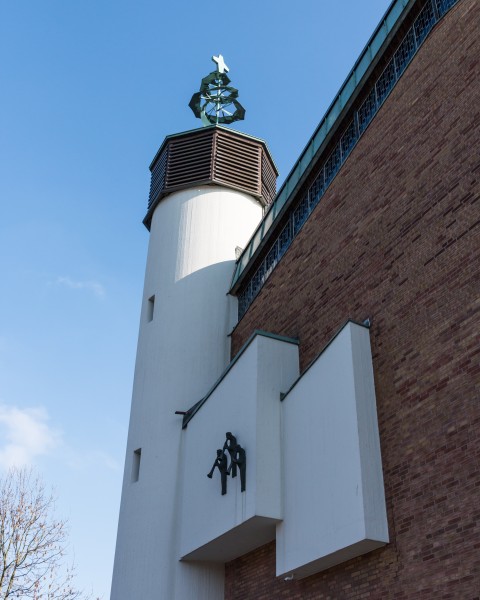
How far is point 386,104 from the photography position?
13.1m

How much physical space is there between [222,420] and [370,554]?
457 cm

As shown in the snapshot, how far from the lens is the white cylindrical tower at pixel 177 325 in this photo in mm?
14617

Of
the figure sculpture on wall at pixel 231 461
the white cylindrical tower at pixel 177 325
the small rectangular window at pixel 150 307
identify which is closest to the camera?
the figure sculpture on wall at pixel 231 461

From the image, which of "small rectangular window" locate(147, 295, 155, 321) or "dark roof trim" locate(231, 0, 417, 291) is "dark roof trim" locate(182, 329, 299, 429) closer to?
"small rectangular window" locate(147, 295, 155, 321)

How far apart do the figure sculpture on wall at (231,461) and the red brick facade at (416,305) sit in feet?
4.92

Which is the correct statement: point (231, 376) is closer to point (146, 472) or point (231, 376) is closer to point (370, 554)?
point (146, 472)

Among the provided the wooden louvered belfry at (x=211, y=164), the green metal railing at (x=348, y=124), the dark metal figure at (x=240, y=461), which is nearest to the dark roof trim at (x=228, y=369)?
the dark metal figure at (x=240, y=461)

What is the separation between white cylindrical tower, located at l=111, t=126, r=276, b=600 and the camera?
48.0ft

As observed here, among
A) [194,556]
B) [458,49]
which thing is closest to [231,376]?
[194,556]

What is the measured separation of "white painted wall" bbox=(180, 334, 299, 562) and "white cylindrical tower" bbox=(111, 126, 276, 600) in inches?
34.0

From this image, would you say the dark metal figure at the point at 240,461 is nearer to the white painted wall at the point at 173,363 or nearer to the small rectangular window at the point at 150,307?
the white painted wall at the point at 173,363

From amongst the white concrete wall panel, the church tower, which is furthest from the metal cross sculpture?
the white concrete wall panel

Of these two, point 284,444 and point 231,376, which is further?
point 231,376

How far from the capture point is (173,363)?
17.2 meters
